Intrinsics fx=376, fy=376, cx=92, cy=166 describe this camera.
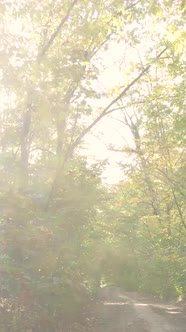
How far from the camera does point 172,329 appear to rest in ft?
41.1

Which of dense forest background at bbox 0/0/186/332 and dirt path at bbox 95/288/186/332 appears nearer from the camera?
dense forest background at bbox 0/0/186/332

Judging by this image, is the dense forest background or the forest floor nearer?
the dense forest background

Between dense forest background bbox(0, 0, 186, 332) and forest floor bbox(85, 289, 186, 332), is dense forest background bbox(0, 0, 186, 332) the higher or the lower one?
the higher one

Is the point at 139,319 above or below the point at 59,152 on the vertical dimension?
below

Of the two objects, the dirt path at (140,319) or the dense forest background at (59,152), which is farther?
the dirt path at (140,319)

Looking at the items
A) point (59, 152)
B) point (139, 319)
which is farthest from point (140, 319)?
point (59, 152)

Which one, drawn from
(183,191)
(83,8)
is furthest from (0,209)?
(183,191)

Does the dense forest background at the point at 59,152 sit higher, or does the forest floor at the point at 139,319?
the dense forest background at the point at 59,152

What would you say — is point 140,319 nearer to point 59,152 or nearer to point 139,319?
point 139,319

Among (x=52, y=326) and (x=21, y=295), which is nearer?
(x=21, y=295)

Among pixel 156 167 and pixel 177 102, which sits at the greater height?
pixel 156 167

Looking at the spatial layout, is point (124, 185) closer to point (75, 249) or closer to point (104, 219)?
point (104, 219)

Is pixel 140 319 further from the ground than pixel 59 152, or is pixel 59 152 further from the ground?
pixel 59 152

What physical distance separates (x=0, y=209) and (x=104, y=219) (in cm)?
1317
